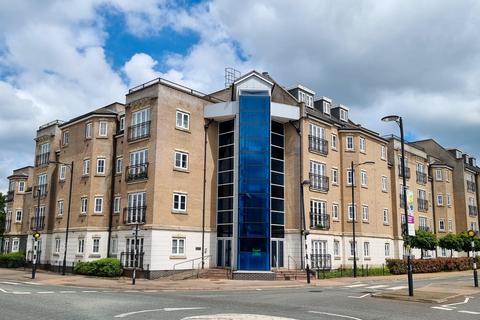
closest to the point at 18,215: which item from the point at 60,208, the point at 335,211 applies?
the point at 60,208

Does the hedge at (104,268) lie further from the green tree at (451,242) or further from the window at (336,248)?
the green tree at (451,242)

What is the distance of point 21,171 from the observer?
58.5 metres

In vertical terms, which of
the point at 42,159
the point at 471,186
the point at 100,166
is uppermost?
the point at 471,186

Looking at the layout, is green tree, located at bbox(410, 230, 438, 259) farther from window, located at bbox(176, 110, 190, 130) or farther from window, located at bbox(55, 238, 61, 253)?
window, located at bbox(55, 238, 61, 253)

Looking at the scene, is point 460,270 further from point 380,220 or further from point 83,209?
point 83,209

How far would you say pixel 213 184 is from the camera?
120 feet

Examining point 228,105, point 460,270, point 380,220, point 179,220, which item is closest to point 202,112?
point 228,105

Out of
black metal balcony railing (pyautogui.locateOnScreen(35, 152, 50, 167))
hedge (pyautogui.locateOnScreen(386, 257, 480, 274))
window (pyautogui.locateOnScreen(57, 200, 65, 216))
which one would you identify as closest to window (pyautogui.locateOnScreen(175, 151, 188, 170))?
window (pyautogui.locateOnScreen(57, 200, 65, 216))

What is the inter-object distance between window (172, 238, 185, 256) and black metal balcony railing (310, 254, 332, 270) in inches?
392

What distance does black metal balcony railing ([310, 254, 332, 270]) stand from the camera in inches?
1423

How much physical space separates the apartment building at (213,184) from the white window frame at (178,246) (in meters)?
0.07

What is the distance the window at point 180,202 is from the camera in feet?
110

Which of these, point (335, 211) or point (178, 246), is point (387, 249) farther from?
point (178, 246)

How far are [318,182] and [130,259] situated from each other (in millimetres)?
15999
